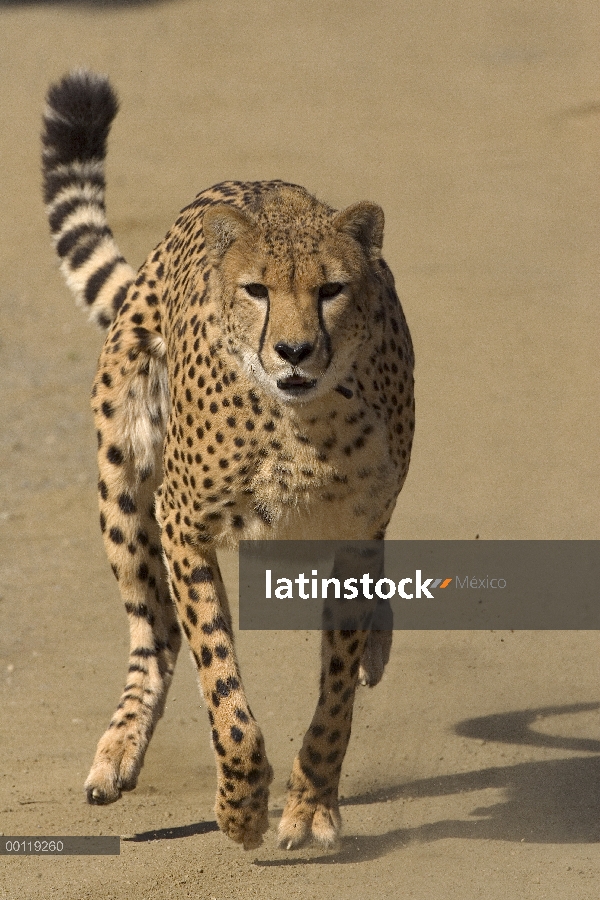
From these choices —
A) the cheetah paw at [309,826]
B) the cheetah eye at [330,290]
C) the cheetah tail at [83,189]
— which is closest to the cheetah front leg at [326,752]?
the cheetah paw at [309,826]

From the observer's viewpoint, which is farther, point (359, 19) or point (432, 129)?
point (359, 19)

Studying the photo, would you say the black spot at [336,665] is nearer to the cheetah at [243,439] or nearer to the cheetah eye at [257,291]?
the cheetah at [243,439]

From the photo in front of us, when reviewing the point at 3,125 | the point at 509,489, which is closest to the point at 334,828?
the point at 509,489

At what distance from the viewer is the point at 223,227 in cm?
339

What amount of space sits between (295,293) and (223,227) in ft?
1.03

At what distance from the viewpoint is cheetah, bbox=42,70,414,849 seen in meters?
3.27

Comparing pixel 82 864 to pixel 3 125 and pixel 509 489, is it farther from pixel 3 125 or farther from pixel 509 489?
pixel 3 125

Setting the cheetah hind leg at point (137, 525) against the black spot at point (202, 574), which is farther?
the cheetah hind leg at point (137, 525)

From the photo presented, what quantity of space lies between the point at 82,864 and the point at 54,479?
285cm

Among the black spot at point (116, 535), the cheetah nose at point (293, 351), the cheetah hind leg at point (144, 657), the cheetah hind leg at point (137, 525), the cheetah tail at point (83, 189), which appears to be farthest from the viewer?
the cheetah tail at point (83, 189)

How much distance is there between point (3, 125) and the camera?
11.1 metres

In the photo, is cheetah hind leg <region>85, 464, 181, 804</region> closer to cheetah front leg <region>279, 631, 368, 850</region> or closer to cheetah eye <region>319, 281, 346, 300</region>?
cheetah front leg <region>279, 631, 368, 850</region>

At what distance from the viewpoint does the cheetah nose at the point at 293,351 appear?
308 cm

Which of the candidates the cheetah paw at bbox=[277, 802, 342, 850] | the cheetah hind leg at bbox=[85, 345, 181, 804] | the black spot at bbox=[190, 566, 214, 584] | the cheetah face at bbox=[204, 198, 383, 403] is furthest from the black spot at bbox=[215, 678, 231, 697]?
the cheetah face at bbox=[204, 198, 383, 403]
